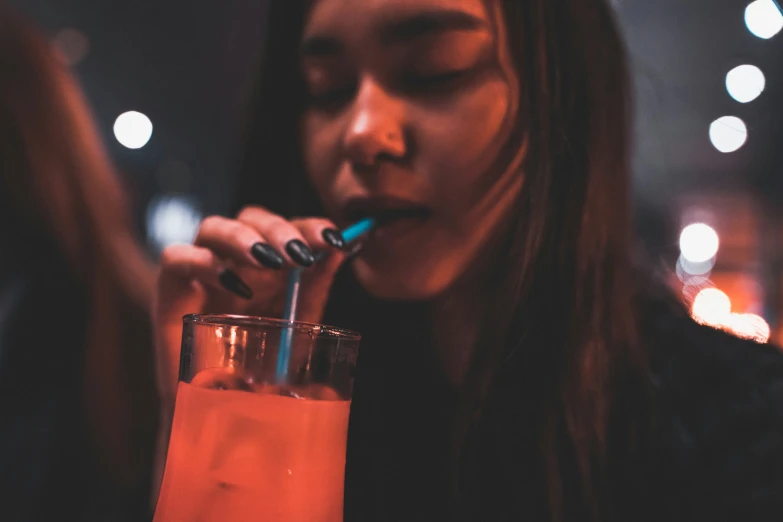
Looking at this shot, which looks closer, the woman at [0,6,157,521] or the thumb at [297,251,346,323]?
the thumb at [297,251,346,323]

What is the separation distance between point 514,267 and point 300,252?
0.43 meters

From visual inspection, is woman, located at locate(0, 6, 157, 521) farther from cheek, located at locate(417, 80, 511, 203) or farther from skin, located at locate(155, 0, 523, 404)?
cheek, located at locate(417, 80, 511, 203)

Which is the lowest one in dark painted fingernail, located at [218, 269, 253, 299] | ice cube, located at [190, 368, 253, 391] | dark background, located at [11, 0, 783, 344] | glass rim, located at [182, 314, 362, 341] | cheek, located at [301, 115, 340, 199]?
ice cube, located at [190, 368, 253, 391]

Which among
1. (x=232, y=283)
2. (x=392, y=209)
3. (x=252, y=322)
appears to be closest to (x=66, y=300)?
(x=232, y=283)

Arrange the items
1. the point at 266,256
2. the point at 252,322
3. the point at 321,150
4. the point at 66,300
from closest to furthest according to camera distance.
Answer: the point at 252,322 → the point at 266,256 → the point at 321,150 → the point at 66,300

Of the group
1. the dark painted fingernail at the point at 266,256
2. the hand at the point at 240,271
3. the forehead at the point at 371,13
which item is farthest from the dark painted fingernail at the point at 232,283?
the forehead at the point at 371,13

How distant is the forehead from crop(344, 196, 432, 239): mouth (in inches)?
12.6

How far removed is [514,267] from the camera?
1.13 metres

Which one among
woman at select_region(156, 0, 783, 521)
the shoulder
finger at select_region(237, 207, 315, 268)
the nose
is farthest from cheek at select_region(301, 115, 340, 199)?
the shoulder

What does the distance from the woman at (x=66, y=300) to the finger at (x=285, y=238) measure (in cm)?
95

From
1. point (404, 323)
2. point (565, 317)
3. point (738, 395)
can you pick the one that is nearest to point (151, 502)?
point (404, 323)

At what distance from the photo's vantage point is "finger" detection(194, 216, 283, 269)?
38.7 inches

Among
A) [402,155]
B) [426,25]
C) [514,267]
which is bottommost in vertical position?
[514,267]

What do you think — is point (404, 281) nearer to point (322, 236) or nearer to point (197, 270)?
point (322, 236)
